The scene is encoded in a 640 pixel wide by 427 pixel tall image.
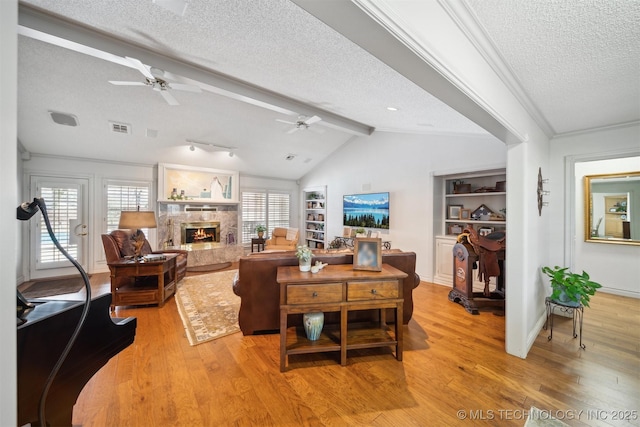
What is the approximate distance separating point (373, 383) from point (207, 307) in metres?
2.40

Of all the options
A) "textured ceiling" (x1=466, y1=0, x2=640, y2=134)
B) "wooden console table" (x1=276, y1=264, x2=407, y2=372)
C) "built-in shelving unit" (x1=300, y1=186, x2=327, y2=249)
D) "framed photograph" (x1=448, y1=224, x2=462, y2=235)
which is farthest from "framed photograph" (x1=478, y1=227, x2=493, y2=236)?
"built-in shelving unit" (x1=300, y1=186, x2=327, y2=249)

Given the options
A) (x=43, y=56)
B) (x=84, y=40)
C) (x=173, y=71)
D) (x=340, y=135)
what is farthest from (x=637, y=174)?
(x=43, y=56)

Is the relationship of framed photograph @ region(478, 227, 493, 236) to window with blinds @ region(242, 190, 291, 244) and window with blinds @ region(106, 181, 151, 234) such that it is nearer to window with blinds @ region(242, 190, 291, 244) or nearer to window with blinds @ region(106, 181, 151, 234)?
window with blinds @ region(242, 190, 291, 244)

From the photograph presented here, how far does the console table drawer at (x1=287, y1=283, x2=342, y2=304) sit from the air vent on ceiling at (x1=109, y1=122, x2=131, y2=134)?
14.2 feet

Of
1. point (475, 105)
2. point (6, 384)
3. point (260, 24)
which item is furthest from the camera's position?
point (260, 24)

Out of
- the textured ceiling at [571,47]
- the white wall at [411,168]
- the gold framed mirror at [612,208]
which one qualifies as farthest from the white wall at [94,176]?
the gold framed mirror at [612,208]

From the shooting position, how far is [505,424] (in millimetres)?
1588

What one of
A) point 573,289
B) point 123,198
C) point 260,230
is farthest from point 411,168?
point 123,198

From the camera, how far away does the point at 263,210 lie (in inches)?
296

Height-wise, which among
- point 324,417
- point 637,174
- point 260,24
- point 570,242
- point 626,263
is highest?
point 260,24

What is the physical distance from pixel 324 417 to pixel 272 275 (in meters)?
1.33

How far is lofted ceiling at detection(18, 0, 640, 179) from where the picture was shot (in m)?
1.45

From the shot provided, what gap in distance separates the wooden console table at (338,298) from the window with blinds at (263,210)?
520 centimetres

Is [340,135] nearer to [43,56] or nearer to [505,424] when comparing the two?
[43,56]
